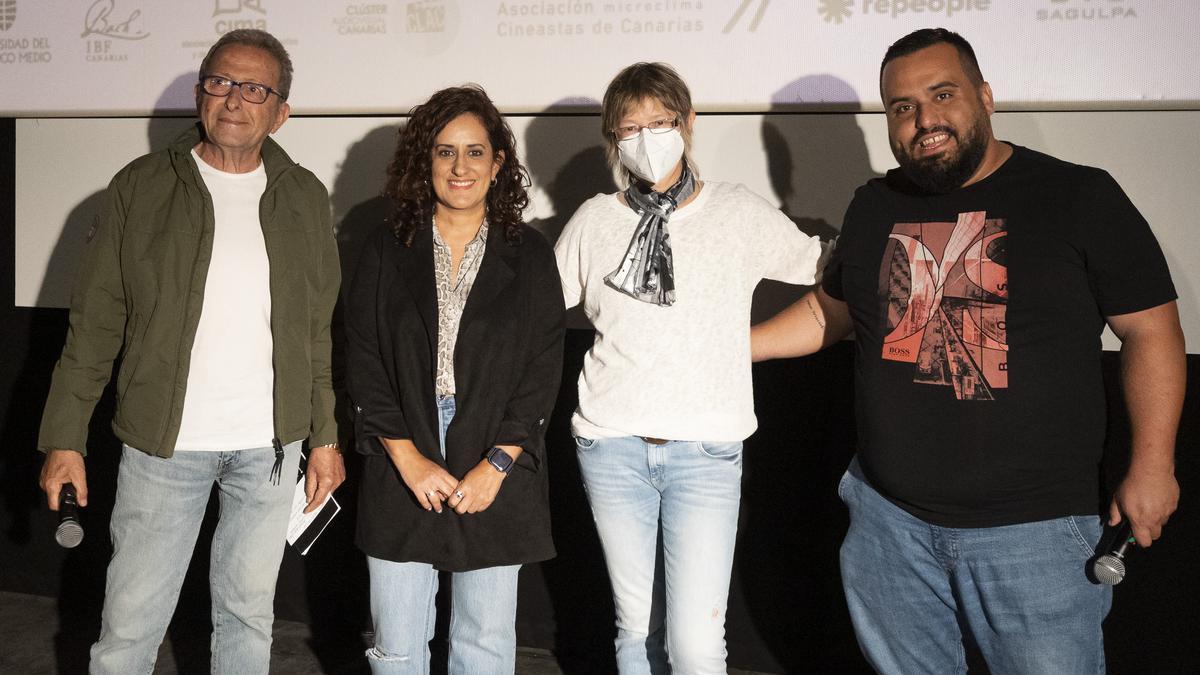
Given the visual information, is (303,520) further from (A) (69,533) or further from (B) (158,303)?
(B) (158,303)

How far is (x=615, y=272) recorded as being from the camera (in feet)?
6.47

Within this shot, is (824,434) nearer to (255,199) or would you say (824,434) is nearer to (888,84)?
(888,84)

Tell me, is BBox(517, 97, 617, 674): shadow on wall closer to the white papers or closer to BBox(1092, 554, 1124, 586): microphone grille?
the white papers

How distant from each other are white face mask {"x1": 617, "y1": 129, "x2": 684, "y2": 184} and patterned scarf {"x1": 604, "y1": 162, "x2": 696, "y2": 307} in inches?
1.6

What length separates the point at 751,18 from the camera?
2416 mm

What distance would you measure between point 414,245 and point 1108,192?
1.29 metres

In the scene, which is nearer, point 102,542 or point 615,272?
point 615,272

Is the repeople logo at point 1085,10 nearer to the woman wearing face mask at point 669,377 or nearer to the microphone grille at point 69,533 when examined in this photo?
the woman wearing face mask at point 669,377

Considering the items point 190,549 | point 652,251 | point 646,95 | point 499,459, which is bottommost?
point 190,549

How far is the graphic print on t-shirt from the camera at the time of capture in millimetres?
1674

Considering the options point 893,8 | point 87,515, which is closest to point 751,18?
point 893,8

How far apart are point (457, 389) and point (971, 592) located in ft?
3.37

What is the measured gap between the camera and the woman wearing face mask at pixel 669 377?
6.31ft

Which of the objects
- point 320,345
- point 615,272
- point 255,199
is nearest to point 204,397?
point 320,345
